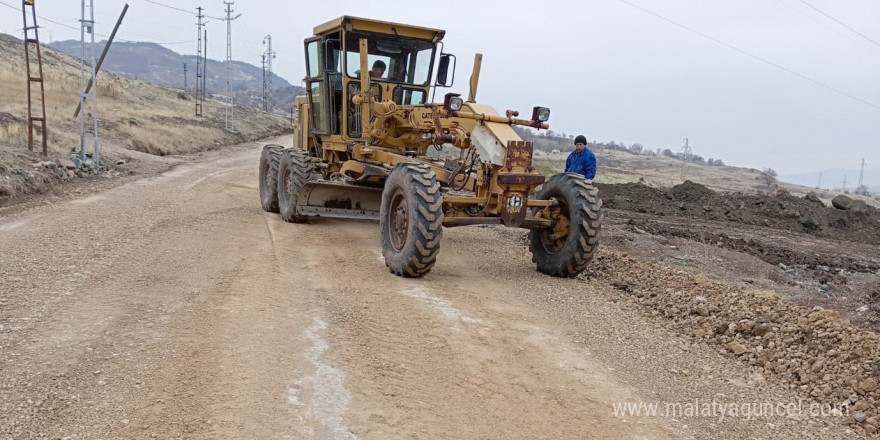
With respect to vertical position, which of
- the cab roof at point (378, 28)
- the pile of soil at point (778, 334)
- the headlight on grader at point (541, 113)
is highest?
the cab roof at point (378, 28)

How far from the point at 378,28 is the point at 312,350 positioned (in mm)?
6768

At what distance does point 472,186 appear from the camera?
8.71 m

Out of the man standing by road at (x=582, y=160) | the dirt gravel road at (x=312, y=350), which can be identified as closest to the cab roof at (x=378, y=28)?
the man standing by road at (x=582, y=160)

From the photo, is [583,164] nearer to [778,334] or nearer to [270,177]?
[778,334]

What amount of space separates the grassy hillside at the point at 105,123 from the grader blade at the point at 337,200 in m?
6.26

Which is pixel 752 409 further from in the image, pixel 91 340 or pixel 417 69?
pixel 417 69

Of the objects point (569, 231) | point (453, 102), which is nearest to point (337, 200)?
point (453, 102)

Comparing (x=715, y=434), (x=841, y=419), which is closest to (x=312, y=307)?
(x=715, y=434)

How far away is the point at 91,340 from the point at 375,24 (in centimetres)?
696

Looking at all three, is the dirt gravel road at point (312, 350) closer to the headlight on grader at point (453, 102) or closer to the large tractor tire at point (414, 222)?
the large tractor tire at point (414, 222)

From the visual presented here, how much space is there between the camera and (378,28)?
35.4 feet

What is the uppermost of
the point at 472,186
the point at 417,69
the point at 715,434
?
the point at 417,69

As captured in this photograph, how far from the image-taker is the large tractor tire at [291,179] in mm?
11156

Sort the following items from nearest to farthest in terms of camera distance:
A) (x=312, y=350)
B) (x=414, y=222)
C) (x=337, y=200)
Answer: (x=312, y=350), (x=414, y=222), (x=337, y=200)
